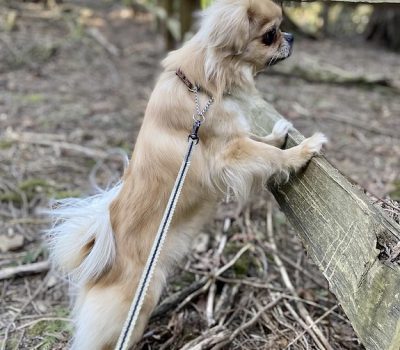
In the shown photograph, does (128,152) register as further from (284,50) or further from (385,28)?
(385,28)

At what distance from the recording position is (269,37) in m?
2.76

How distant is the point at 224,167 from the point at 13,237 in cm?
185

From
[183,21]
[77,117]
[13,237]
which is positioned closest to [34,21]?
[183,21]

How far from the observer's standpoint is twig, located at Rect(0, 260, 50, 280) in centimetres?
320

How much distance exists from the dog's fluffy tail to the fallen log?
0.97 m

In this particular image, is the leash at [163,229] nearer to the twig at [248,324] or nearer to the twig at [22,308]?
the twig at [248,324]

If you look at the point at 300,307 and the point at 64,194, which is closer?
the point at 300,307

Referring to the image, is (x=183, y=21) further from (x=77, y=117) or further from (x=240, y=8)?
(x=240, y=8)

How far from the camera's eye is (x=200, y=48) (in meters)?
2.73

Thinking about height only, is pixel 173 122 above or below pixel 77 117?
above

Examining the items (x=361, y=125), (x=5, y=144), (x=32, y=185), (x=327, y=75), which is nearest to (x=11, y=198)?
(x=32, y=185)

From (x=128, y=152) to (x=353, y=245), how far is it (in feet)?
11.2

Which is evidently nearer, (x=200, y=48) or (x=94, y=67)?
(x=200, y=48)

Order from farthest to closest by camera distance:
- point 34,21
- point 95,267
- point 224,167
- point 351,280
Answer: point 34,21
point 224,167
point 95,267
point 351,280
